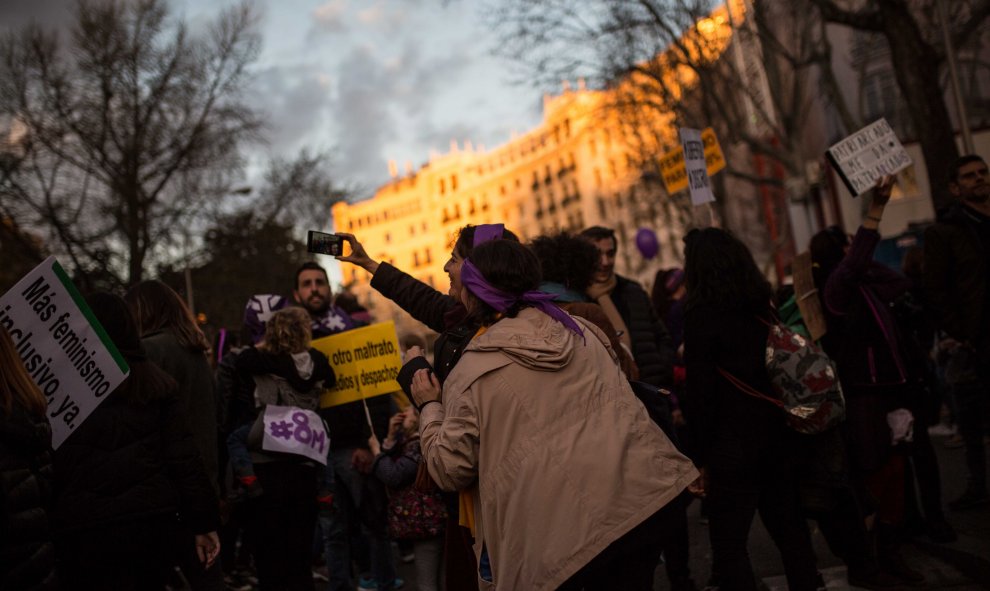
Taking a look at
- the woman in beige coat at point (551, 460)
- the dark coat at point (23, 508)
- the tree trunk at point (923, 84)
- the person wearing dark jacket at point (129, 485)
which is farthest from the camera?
the tree trunk at point (923, 84)

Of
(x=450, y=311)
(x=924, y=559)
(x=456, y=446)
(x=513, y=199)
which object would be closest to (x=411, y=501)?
(x=450, y=311)

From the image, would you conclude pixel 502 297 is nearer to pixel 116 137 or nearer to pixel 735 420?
pixel 735 420

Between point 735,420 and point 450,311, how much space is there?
1.46 m

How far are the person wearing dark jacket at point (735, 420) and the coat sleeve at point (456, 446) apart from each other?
5.50 feet

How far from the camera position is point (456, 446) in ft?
10.3

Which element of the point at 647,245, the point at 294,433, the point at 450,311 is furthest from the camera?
the point at 647,245

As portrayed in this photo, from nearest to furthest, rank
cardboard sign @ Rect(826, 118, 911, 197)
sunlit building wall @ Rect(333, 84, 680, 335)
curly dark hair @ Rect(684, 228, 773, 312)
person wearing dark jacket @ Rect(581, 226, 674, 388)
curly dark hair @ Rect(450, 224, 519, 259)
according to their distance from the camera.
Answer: curly dark hair @ Rect(450, 224, 519, 259) < curly dark hair @ Rect(684, 228, 773, 312) < person wearing dark jacket @ Rect(581, 226, 674, 388) < cardboard sign @ Rect(826, 118, 911, 197) < sunlit building wall @ Rect(333, 84, 680, 335)

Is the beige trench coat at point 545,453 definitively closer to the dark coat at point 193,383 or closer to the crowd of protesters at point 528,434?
the crowd of protesters at point 528,434

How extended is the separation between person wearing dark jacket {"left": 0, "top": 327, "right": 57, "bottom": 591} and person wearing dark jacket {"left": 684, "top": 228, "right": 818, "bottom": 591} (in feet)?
8.56

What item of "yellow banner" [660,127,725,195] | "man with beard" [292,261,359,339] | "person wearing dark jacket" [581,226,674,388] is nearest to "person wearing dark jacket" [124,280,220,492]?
"man with beard" [292,261,359,339]

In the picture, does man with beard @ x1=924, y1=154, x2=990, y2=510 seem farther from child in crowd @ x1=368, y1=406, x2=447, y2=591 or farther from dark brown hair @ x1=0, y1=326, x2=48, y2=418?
dark brown hair @ x1=0, y1=326, x2=48, y2=418

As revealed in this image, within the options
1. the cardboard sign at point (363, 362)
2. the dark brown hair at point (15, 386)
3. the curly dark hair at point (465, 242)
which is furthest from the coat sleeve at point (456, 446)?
the cardboard sign at point (363, 362)

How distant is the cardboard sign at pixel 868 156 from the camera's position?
7.12 m

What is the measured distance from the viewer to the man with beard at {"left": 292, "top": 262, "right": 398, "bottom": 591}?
648 centimetres
